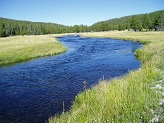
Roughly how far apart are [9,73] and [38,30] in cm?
16480

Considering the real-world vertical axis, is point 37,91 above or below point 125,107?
below

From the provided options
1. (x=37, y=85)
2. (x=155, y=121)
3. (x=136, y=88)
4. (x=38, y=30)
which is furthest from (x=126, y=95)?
(x=38, y=30)

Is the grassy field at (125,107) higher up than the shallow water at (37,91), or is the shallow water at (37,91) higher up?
the grassy field at (125,107)

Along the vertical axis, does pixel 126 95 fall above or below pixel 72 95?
above

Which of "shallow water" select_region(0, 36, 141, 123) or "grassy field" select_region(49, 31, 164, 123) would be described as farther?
"shallow water" select_region(0, 36, 141, 123)

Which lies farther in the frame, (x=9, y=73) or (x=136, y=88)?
(x=9, y=73)

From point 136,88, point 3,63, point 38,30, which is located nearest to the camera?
point 136,88

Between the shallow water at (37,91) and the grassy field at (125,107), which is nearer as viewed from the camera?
the grassy field at (125,107)

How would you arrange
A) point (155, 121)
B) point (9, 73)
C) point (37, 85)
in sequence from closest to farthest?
point (155, 121) → point (37, 85) → point (9, 73)

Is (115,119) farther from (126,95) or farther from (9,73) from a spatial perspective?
(9,73)

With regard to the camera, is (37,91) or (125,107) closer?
(125,107)

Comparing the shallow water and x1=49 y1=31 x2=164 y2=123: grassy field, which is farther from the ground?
x1=49 y1=31 x2=164 y2=123: grassy field

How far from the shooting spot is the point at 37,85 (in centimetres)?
2148

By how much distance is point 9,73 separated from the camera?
2794 cm
